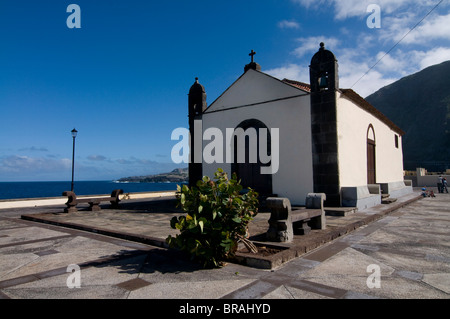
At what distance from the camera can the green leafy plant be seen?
397 cm

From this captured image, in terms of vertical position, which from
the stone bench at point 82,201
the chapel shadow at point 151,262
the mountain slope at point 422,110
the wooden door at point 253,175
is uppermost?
the mountain slope at point 422,110

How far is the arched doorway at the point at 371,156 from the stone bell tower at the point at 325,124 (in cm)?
424

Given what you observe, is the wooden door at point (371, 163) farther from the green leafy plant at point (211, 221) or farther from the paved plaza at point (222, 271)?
the green leafy plant at point (211, 221)

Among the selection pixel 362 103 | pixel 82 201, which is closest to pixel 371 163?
pixel 362 103

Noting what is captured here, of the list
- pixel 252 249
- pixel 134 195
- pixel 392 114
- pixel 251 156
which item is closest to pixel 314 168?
pixel 251 156

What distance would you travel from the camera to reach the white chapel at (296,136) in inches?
418

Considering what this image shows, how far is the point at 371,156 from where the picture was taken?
14156 millimetres

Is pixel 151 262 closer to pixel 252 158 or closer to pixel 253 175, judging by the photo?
pixel 253 175

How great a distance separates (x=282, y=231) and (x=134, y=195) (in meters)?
17.9

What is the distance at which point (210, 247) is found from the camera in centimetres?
404

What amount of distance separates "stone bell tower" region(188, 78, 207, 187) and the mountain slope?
7280 cm

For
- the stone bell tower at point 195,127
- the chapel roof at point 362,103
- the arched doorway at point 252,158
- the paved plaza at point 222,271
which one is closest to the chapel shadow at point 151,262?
the paved plaza at point 222,271

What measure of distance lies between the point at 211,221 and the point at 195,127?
11738 mm
